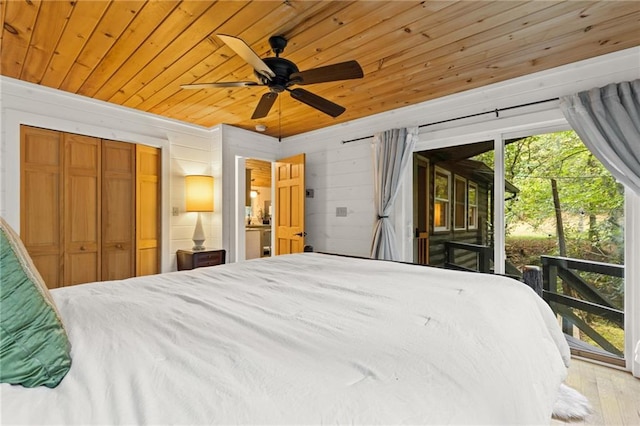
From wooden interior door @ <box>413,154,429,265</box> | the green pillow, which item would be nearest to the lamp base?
wooden interior door @ <box>413,154,429,265</box>

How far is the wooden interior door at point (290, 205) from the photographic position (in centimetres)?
439

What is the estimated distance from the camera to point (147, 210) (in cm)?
373

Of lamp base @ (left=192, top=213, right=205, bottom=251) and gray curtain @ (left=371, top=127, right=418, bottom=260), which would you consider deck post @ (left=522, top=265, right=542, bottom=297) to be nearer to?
gray curtain @ (left=371, top=127, right=418, bottom=260)

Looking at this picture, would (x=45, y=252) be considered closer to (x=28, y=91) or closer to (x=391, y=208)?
(x=28, y=91)

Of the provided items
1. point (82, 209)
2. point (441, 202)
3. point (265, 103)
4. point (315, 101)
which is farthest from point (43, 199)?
point (441, 202)

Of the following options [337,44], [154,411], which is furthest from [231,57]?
[154,411]

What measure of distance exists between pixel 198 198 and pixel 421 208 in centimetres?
291

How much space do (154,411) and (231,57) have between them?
245 centimetres

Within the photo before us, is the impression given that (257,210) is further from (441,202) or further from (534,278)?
(534,278)

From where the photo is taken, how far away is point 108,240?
11.2ft

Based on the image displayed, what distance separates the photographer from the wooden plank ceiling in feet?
6.06

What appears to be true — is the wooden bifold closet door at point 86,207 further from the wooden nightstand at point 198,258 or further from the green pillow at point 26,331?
the green pillow at point 26,331

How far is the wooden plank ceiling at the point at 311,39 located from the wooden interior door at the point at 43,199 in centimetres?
60

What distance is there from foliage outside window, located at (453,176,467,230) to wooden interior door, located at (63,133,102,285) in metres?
4.16
